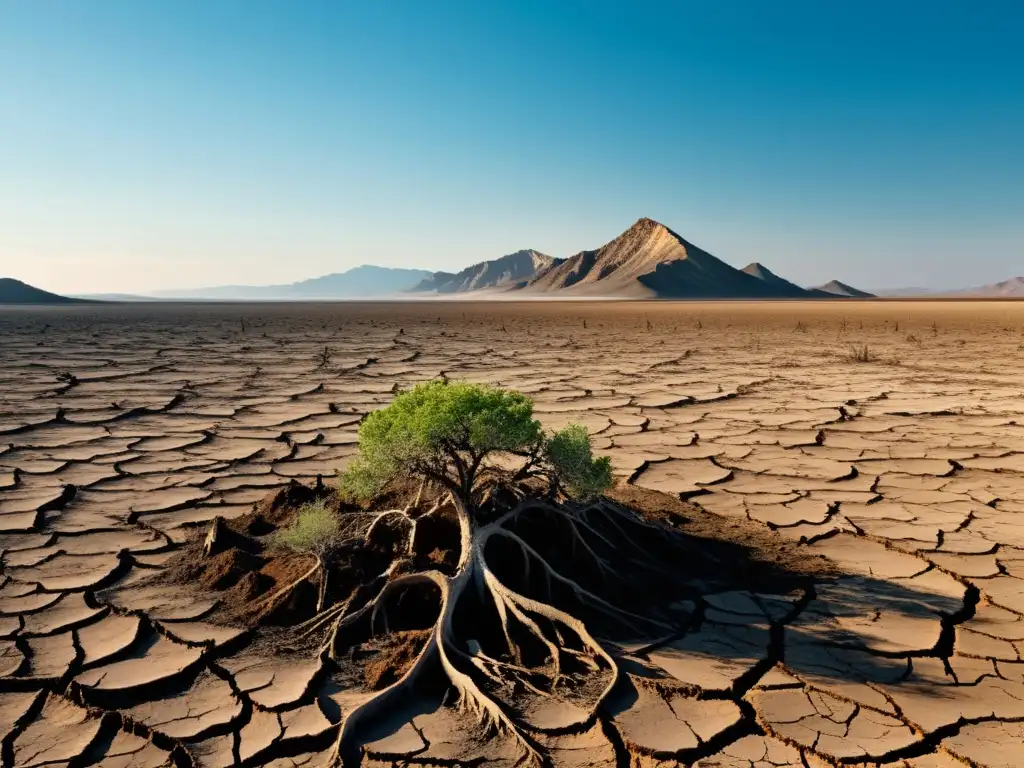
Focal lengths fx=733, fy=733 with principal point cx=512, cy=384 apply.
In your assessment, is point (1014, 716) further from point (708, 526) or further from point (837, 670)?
point (708, 526)

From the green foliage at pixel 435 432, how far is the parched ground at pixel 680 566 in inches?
31.6

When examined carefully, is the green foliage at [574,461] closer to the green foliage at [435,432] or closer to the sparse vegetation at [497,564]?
the sparse vegetation at [497,564]

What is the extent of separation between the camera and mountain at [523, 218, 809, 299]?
97.2m

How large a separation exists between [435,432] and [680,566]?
4.61ft

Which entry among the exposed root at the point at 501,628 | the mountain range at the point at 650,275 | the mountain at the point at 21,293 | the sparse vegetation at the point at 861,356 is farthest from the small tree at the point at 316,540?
the mountain range at the point at 650,275

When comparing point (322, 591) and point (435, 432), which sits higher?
point (435, 432)

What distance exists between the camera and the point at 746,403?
8.25 metres

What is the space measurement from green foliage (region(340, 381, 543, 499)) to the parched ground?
2.63ft

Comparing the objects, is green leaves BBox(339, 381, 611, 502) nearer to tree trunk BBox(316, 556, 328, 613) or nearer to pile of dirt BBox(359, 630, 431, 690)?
tree trunk BBox(316, 556, 328, 613)

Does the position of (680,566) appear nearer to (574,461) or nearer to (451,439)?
(574,461)

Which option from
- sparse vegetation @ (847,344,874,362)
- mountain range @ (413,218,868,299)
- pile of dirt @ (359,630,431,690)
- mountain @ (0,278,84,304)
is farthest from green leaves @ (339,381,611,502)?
mountain range @ (413,218,868,299)

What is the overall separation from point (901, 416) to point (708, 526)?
435cm

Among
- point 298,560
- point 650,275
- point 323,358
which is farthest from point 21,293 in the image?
point 298,560

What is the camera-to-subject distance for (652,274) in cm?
9850
